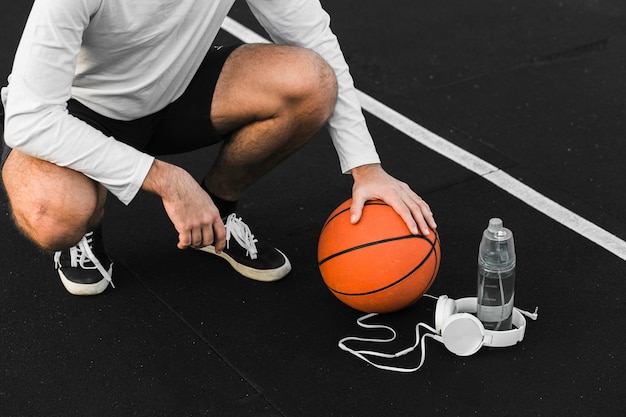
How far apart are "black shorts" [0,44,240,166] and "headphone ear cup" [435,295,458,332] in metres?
1.08

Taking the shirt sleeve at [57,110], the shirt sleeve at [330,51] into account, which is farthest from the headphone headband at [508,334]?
the shirt sleeve at [57,110]

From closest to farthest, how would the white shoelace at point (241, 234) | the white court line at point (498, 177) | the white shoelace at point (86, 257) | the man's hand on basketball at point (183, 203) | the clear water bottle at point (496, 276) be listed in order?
1. the man's hand on basketball at point (183, 203)
2. the clear water bottle at point (496, 276)
3. the white shoelace at point (86, 257)
4. the white shoelace at point (241, 234)
5. the white court line at point (498, 177)

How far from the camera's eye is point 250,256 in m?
3.96

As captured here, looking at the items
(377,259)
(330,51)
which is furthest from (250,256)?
(330,51)

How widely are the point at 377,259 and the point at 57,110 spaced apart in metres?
1.15

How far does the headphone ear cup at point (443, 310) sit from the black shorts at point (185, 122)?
42.5 inches

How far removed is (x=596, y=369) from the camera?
3.38 m

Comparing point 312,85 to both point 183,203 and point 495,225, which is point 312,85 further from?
point 495,225

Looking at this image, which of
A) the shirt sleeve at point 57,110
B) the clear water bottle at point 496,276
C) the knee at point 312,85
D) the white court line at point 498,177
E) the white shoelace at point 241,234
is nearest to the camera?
the shirt sleeve at point 57,110

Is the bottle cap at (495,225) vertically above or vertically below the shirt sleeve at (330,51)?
below

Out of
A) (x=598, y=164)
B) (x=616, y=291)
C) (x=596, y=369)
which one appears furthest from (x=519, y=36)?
(x=596, y=369)

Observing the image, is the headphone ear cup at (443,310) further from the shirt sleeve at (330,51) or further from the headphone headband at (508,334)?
the shirt sleeve at (330,51)

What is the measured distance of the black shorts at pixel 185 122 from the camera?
373 cm

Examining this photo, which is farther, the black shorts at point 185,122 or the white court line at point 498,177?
the white court line at point 498,177
